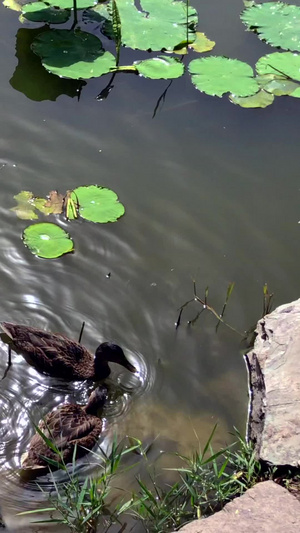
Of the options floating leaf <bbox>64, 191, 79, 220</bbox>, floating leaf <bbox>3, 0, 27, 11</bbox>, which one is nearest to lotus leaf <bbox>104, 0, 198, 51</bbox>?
floating leaf <bbox>3, 0, 27, 11</bbox>

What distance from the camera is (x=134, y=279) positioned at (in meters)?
5.89

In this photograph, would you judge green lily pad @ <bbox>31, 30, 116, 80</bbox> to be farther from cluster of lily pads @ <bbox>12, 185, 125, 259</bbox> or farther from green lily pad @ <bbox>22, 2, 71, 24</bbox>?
cluster of lily pads @ <bbox>12, 185, 125, 259</bbox>

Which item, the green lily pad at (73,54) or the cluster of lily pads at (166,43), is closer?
the green lily pad at (73,54)

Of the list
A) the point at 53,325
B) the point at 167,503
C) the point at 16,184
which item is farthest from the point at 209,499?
the point at 16,184

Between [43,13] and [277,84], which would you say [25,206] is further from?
[277,84]

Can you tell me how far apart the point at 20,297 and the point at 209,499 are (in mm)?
2221

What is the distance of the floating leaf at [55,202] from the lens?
6266 millimetres

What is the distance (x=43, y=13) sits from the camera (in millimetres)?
8227

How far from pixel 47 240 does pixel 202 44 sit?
11.7ft

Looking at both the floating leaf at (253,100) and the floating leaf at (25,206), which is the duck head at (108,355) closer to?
the floating leaf at (25,206)

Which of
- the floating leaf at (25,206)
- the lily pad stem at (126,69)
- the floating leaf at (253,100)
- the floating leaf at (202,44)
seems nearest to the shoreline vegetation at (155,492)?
the floating leaf at (25,206)

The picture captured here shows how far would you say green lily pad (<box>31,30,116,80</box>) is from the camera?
7.45 metres

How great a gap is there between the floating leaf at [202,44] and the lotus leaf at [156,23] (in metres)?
0.07

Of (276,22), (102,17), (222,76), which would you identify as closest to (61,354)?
(222,76)
